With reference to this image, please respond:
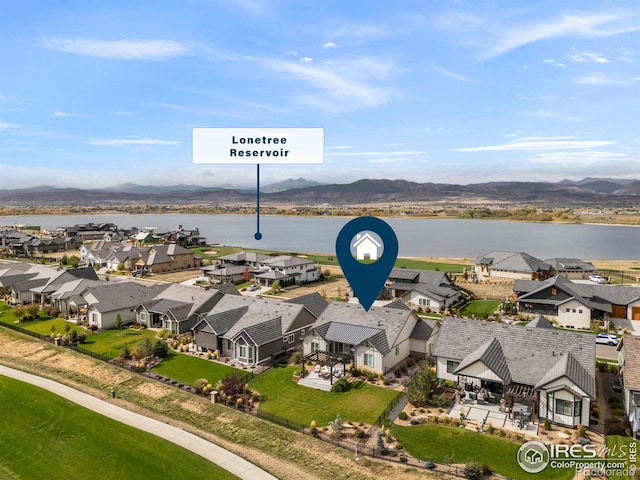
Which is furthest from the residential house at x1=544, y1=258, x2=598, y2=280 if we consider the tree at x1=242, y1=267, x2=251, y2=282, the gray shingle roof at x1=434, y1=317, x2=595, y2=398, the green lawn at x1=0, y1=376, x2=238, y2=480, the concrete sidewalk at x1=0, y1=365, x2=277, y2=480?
the green lawn at x1=0, y1=376, x2=238, y2=480

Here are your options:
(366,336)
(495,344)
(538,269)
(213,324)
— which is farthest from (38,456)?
(538,269)

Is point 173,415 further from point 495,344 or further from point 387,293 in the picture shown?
point 387,293

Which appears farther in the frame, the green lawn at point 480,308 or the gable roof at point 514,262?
the gable roof at point 514,262

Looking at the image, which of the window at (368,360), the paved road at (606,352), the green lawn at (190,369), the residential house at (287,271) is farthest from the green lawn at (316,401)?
the residential house at (287,271)

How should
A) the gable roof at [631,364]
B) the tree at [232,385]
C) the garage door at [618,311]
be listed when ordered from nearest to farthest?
1. the gable roof at [631,364]
2. the tree at [232,385]
3. the garage door at [618,311]

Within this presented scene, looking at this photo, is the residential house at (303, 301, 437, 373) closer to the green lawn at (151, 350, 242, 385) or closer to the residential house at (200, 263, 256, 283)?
the green lawn at (151, 350, 242, 385)

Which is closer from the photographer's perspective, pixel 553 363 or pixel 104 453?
pixel 104 453

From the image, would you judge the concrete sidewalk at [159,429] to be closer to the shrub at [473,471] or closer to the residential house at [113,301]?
the shrub at [473,471]
